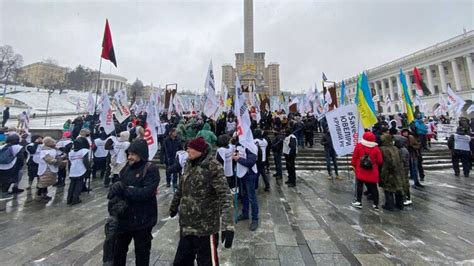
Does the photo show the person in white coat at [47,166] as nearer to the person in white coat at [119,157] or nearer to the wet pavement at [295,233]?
the wet pavement at [295,233]

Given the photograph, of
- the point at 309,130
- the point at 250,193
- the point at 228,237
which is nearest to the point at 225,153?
the point at 250,193

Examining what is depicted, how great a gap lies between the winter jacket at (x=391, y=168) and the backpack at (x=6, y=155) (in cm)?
996

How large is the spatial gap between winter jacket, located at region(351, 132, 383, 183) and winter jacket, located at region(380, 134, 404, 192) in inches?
13.8

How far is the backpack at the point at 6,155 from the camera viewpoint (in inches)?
231

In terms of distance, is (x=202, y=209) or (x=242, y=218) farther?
(x=242, y=218)

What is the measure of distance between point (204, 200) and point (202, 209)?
95mm

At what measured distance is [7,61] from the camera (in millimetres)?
56188

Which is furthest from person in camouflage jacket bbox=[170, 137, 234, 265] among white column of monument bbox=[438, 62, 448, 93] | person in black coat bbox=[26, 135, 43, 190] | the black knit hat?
white column of monument bbox=[438, 62, 448, 93]

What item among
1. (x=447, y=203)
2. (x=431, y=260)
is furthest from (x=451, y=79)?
(x=431, y=260)

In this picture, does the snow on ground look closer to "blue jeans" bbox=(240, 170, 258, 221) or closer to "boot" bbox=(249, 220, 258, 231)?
"blue jeans" bbox=(240, 170, 258, 221)

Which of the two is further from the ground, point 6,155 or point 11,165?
point 6,155

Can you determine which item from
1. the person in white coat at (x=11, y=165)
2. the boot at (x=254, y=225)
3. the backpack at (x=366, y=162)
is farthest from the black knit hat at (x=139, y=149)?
the person in white coat at (x=11, y=165)

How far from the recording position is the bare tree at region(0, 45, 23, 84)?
180 ft

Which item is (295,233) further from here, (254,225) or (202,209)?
(202,209)
